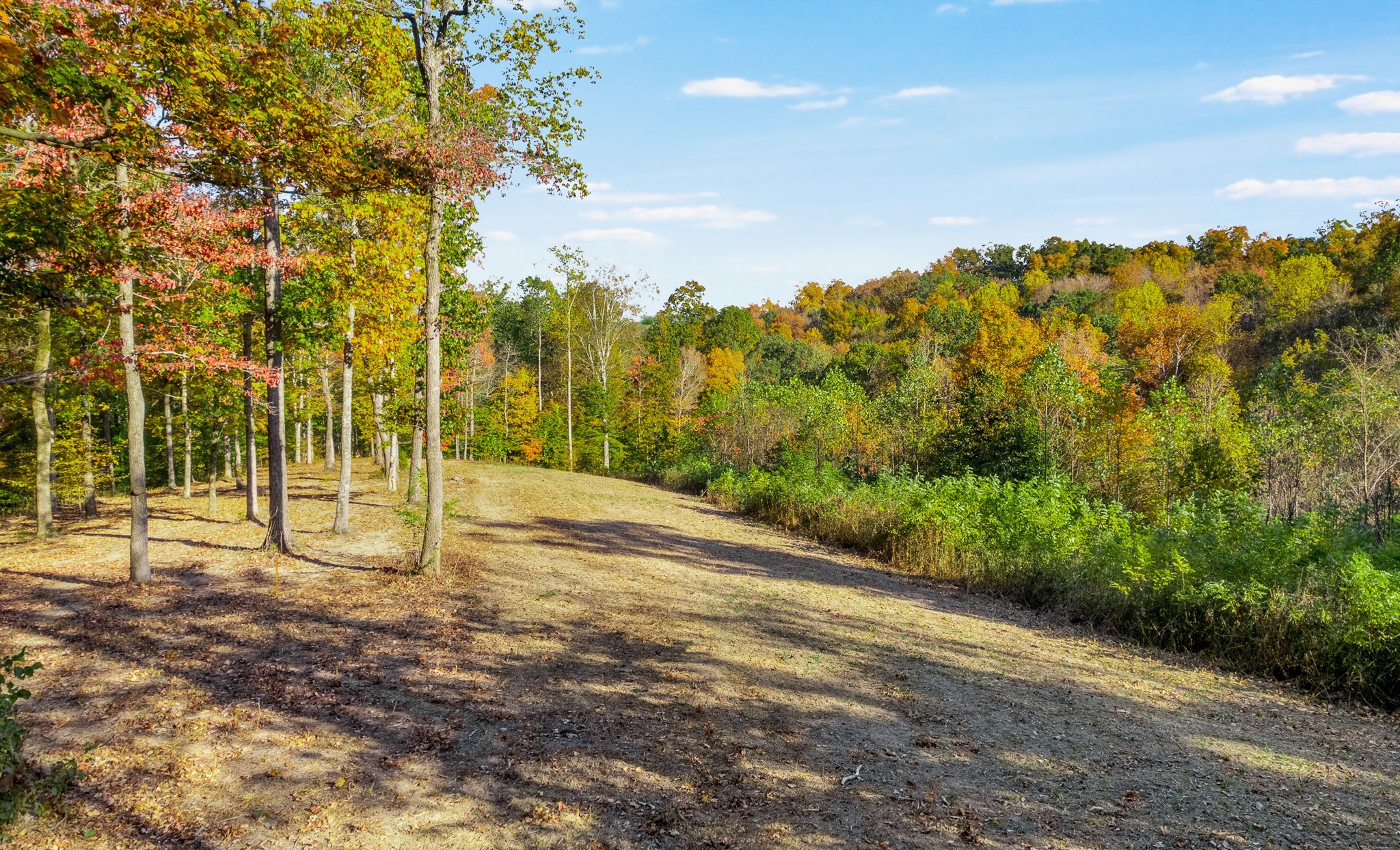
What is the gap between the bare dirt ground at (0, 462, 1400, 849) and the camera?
4.55 meters

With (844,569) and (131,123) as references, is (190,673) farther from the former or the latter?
(844,569)

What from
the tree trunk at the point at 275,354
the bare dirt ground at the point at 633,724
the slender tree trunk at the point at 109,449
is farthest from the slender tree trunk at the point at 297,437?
the bare dirt ground at the point at 633,724

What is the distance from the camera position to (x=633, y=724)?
6.01 metres

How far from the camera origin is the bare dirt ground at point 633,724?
455 cm

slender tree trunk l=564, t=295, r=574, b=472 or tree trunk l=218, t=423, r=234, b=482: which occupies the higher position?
slender tree trunk l=564, t=295, r=574, b=472

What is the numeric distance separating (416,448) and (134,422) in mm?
6365

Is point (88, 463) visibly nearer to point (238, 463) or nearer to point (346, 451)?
point (346, 451)

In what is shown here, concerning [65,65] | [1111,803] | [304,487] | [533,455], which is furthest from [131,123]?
[533,455]

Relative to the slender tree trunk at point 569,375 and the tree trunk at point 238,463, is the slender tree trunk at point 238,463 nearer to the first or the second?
the tree trunk at point 238,463

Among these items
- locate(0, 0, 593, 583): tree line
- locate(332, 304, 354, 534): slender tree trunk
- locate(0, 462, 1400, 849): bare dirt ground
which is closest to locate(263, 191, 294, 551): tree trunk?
locate(0, 0, 593, 583): tree line

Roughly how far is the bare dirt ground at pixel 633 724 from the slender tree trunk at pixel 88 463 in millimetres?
5752

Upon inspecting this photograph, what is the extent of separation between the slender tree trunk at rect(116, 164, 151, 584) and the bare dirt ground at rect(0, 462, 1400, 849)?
719mm

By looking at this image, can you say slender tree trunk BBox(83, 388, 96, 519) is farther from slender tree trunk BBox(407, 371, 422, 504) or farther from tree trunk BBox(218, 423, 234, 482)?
slender tree trunk BBox(407, 371, 422, 504)

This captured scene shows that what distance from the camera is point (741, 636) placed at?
28.8ft
